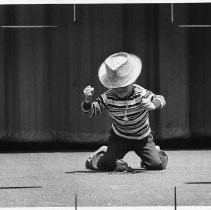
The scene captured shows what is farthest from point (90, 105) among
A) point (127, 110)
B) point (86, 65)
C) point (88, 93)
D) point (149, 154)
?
point (86, 65)

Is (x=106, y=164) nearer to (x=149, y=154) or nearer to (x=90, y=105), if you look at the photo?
(x=149, y=154)

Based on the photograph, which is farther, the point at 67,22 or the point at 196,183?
the point at 67,22

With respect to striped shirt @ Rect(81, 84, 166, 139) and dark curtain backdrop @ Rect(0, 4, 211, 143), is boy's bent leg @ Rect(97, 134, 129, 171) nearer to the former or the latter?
striped shirt @ Rect(81, 84, 166, 139)

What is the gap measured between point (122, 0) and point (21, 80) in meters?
2.18

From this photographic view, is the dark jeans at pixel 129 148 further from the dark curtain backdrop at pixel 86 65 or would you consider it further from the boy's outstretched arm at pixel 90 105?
the dark curtain backdrop at pixel 86 65

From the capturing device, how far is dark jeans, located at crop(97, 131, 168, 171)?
8.59 meters

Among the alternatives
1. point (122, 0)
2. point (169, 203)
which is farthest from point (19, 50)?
point (169, 203)

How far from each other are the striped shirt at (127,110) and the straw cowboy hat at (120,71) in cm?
18

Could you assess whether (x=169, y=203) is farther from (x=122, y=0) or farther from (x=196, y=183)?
(x=122, y=0)

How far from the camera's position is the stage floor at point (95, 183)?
6.65 meters

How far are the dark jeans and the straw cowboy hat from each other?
2.00 feet

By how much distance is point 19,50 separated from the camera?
1088 cm

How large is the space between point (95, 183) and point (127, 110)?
1.07m

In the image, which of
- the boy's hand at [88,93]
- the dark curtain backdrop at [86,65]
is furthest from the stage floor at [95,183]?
the dark curtain backdrop at [86,65]
